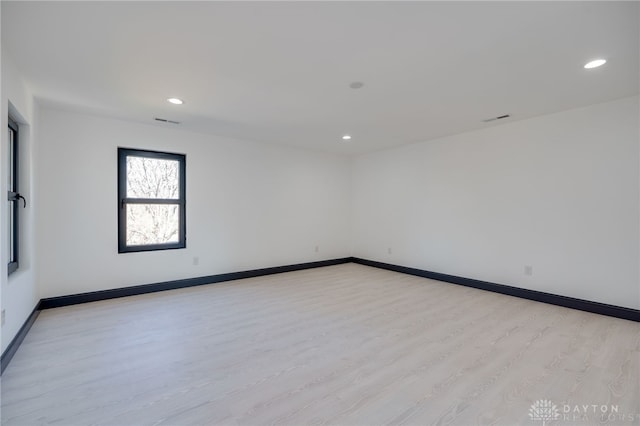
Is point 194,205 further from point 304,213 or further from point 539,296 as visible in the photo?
point 539,296

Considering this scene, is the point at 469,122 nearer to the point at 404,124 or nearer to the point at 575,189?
the point at 404,124

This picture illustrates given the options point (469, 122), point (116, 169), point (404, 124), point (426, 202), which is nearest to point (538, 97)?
point (469, 122)

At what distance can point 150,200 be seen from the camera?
13.9 ft

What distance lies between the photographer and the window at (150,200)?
4.04m

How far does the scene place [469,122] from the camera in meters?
4.03

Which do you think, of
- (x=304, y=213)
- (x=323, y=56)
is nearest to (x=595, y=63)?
(x=323, y=56)

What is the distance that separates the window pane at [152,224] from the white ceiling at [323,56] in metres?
1.29

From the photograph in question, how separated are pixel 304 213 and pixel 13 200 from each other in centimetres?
401

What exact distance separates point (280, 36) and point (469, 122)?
3.04 m

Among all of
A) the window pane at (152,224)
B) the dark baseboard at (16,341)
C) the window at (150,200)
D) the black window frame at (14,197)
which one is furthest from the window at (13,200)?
the window pane at (152,224)

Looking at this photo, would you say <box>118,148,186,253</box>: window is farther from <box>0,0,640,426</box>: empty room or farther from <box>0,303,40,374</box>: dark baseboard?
<box>0,303,40,374</box>: dark baseboard

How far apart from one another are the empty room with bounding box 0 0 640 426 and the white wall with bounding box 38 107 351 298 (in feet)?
0.09

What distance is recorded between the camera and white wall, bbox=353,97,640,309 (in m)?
3.24

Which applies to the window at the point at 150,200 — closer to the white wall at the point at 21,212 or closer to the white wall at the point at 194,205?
the white wall at the point at 194,205
